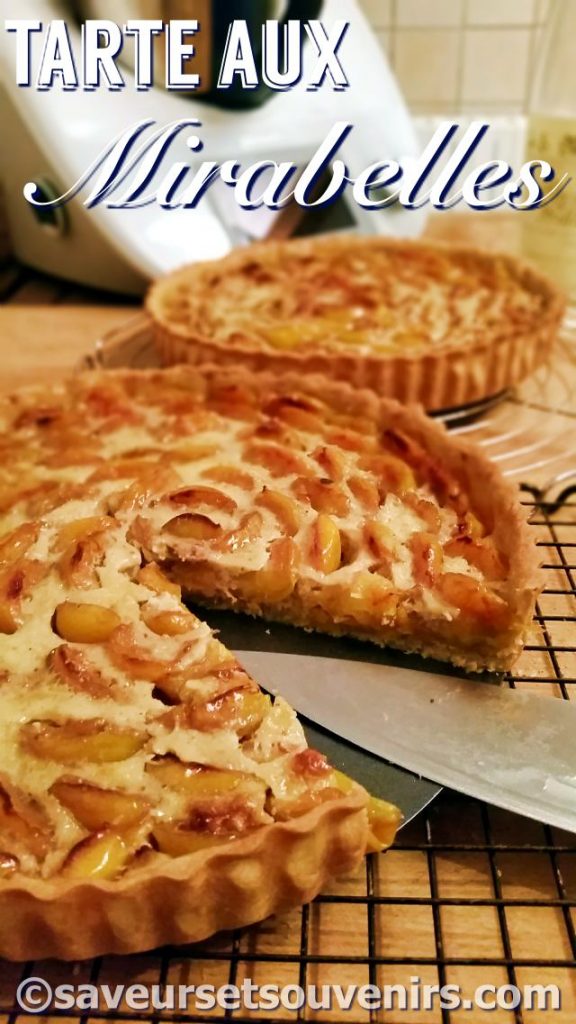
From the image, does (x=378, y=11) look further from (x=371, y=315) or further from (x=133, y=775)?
(x=133, y=775)

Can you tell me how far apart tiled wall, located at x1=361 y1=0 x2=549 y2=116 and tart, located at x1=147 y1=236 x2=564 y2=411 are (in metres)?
1.28

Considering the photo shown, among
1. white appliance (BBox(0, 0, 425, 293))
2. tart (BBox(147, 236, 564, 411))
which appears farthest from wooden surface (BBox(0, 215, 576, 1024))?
white appliance (BBox(0, 0, 425, 293))

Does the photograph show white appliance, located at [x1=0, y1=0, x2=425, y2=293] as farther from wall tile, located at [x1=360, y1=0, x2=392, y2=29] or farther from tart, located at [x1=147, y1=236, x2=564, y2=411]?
wall tile, located at [x1=360, y1=0, x2=392, y2=29]

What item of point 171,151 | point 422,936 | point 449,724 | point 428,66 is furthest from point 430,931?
point 428,66

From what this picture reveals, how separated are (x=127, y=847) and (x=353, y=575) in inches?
20.3

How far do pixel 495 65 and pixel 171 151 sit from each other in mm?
1586

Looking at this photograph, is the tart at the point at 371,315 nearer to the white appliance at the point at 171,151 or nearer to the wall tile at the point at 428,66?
the white appliance at the point at 171,151

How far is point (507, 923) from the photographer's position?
0.95m

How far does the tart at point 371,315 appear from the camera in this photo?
183 centimetres

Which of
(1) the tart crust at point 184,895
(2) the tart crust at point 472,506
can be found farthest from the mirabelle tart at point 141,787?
(2) the tart crust at point 472,506

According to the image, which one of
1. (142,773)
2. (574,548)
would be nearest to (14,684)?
(142,773)

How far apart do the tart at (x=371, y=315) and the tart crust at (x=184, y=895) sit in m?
1.09

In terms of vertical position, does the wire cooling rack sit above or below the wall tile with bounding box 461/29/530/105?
below

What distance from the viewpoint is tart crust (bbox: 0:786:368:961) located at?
0.84 meters
